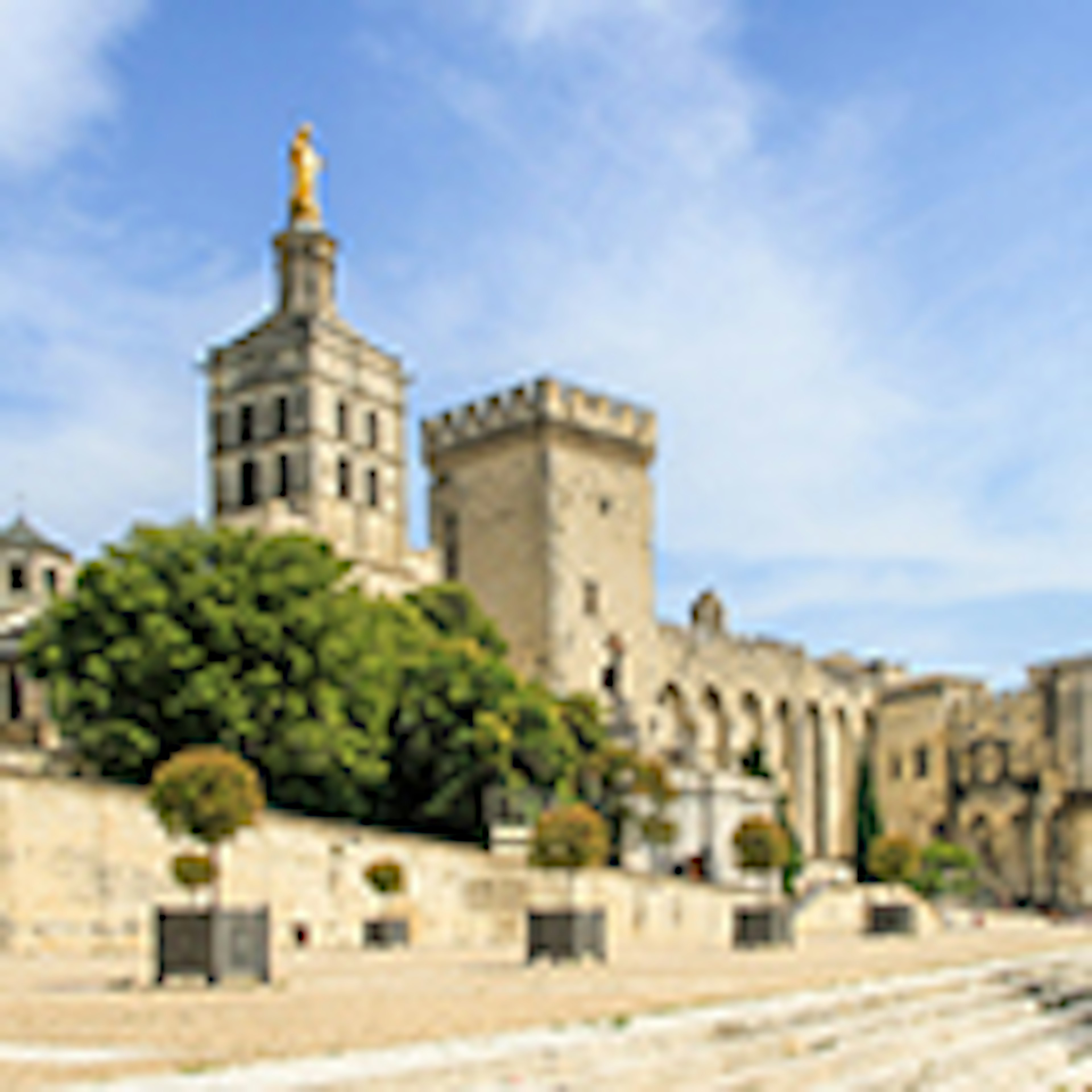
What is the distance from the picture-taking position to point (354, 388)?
2028 inches

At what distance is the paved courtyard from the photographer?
25.9ft

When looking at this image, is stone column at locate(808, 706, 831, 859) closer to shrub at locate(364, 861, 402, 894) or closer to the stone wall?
the stone wall

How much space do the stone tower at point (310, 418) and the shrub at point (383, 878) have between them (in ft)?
73.5

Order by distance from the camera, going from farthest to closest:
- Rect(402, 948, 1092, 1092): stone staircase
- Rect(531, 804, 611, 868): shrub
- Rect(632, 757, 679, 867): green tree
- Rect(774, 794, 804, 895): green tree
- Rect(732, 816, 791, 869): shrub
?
Rect(774, 794, 804, 895): green tree, Rect(632, 757, 679, 867): green tree, Rect(732, 816, 791, 869): shrub, Rect(531, 804, 611, 868): shrub, Rect(402, 948, 1092, 1092): stone staircase

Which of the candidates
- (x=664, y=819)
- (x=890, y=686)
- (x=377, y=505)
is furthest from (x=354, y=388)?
(x=890, y=686)

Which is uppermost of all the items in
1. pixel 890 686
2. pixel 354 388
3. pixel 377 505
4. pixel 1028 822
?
pixel 354 388

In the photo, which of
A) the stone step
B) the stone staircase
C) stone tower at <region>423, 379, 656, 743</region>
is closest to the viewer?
the stone staircase

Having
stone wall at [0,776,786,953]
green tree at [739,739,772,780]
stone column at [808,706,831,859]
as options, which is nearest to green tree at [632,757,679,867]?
stone wall at [0,776,786,953]

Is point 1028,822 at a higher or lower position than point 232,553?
lower

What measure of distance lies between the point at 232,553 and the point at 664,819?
13679 mm

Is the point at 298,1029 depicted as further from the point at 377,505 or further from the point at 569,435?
the point at 377,505

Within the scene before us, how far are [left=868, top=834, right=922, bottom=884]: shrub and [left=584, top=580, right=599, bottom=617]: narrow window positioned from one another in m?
15.8

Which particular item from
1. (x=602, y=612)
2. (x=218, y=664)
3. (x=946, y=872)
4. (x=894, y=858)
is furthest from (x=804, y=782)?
(x=218, y=664)

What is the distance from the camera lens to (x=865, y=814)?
2319 inches
